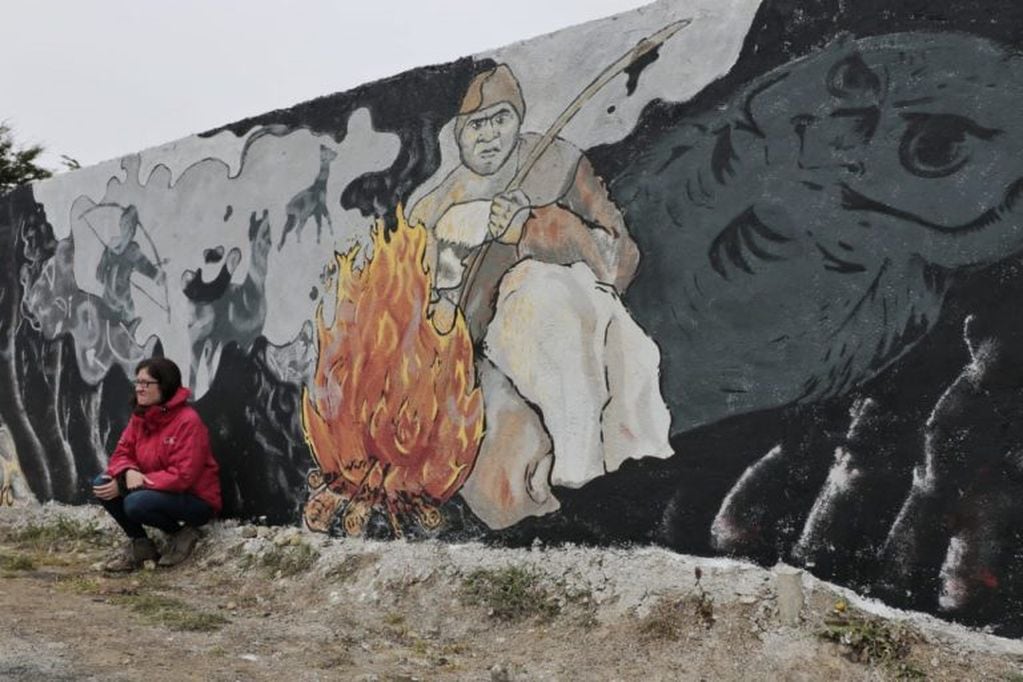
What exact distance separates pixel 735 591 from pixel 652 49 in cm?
206

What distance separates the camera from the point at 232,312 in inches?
244

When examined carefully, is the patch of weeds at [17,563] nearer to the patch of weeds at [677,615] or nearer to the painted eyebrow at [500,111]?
the painted eyebrow at [500,111]

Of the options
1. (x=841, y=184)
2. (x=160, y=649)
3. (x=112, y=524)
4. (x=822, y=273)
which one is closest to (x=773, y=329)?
(x=822, y=273)

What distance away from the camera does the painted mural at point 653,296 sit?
3.69m

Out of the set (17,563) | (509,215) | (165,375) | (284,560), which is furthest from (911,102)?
(17,563)

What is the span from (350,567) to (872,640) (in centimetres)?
238

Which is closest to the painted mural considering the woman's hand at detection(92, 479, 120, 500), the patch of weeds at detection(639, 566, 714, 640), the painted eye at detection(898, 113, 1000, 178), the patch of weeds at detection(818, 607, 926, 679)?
the painted eye at detection(898, 113, 1000, 178)

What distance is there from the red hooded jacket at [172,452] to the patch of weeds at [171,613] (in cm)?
73

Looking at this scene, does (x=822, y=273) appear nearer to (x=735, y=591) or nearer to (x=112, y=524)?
(x=735, y=591)

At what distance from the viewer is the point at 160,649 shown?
4.13 meters

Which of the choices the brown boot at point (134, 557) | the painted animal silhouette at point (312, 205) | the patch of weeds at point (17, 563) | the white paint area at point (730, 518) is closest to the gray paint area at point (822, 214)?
the white paint area at point (730, 518)

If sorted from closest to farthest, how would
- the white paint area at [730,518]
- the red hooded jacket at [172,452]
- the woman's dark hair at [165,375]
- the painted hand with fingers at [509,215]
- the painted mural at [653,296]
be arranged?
the painted mural at [653,296] < the white paint area at [730,518] < the painted hand with fingers at [509,215] < the red hooded jacket at [172,452] < the woman's dark hair at [165,375]

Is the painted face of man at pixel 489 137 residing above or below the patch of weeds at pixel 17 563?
above

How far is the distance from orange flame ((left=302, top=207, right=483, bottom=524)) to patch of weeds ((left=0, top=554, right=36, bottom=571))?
154 cm
